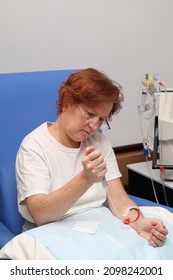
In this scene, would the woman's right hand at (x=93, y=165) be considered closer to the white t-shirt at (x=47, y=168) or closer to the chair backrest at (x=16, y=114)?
the white t-shirt at (x=47, y=168)

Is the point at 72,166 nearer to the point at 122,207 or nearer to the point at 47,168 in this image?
the point at 47,168

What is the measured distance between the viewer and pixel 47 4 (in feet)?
6.70

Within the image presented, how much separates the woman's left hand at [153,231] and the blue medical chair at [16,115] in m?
0.23

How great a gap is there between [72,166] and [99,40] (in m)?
1.04

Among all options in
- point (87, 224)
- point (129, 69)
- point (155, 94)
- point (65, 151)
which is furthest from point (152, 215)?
point (129, 69)

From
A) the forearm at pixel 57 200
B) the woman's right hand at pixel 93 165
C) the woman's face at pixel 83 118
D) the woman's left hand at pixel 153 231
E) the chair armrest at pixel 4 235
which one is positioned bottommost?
the chair armrest at pixel 4 235

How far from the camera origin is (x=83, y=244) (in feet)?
3.99

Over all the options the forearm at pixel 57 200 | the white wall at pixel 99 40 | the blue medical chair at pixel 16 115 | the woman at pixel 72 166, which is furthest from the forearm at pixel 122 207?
the white wall at pixel 99 40

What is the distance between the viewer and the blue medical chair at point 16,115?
5.01 ft

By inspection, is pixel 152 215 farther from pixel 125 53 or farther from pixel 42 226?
pixel 125 53

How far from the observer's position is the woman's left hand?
1.30 meters

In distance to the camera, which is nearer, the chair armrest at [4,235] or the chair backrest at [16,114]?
the chair armrest at [4,235]

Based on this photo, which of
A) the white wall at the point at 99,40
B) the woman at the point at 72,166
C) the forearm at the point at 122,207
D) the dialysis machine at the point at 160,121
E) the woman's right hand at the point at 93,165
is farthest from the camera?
the white wall at the point at 99,40

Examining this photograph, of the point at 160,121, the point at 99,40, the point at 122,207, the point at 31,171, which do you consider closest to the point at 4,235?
the point at 31,171
